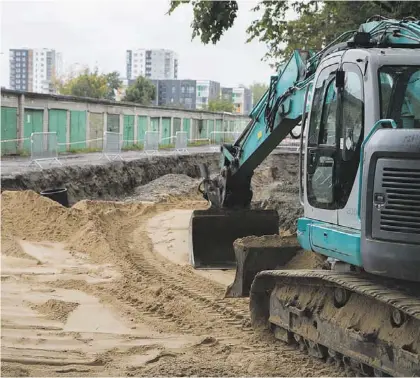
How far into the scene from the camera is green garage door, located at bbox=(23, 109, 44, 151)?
29.7 meters

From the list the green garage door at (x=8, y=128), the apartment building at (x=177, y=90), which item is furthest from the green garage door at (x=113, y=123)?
the apartment building at (x=177, y=90)

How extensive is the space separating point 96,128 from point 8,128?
914cm

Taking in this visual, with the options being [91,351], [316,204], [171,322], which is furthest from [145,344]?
[316,204]

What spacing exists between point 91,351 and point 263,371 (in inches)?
65.8

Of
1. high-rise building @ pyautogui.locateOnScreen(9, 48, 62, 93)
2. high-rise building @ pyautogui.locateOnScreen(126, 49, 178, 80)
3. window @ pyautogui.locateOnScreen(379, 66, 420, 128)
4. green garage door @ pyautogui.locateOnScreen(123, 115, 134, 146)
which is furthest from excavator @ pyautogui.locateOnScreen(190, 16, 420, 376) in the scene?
high-rise building @ pyautogui.locateOnScreen(126, 49, 178, 80)

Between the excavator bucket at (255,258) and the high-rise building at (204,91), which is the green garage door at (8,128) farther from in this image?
the high-rise building at (204,91)

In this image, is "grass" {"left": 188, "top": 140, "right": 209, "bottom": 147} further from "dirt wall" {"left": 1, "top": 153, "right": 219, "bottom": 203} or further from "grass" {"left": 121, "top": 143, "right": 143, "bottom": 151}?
"dirt wall" {"left": 1, "top": 153, "right": 219, "bottom": 203}

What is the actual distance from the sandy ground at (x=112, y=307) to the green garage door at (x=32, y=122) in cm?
1525

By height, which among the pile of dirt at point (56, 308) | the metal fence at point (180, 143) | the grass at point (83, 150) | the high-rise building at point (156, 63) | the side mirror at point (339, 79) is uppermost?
the high-rise building at point (156, 63)

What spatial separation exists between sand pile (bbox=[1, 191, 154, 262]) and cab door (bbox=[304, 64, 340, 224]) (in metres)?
5.67

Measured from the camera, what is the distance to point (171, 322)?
320 inches

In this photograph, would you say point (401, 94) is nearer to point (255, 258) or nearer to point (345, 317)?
point (345, 317)

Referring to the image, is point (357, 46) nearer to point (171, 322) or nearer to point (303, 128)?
point (303, 128)

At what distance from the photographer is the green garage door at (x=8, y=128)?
27.7m
